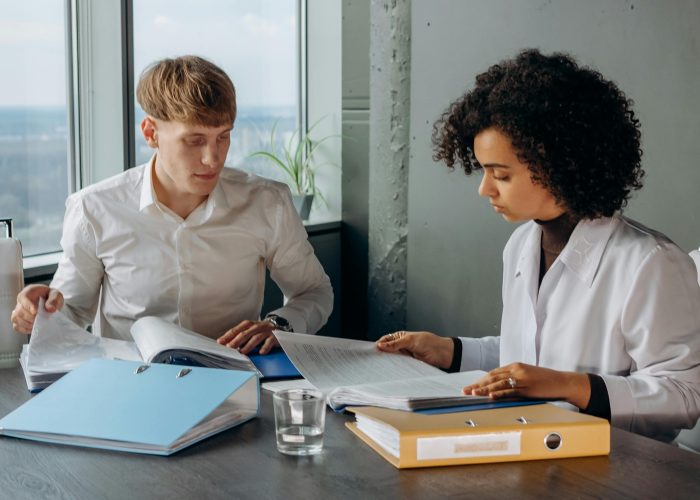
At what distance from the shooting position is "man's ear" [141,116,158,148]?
2324 millimetres

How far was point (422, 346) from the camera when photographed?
1966mm

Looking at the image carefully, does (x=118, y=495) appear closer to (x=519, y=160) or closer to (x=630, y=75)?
(x=519, y=160)

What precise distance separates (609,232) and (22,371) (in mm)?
1199

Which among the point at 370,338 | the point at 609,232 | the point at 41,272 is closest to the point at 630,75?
the point at 609,232

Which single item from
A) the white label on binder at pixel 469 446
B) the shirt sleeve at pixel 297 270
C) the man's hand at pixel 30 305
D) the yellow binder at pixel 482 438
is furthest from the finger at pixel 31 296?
the white label on binder at pixel 469 446

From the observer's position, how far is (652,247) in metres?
1.75

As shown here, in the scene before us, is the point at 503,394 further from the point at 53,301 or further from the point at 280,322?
Result: the point at 53,301

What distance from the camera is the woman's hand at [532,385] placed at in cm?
155

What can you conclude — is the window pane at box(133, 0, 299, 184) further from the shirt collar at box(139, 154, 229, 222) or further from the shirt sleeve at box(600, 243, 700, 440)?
the shirt sleeve at box(600, 243, 700, 440)

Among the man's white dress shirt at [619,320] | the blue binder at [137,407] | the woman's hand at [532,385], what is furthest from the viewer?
the man's white dress shirt at [619,320]

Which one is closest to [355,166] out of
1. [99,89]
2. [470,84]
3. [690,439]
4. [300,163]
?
[300,163]

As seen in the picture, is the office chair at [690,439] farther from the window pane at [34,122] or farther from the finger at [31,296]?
the window pane at [34,122]

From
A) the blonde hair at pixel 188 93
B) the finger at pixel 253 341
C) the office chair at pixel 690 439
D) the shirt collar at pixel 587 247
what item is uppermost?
the blonde hair at pixel 188 93

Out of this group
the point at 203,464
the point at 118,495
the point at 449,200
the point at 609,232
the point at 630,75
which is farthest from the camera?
the point at 449,200
